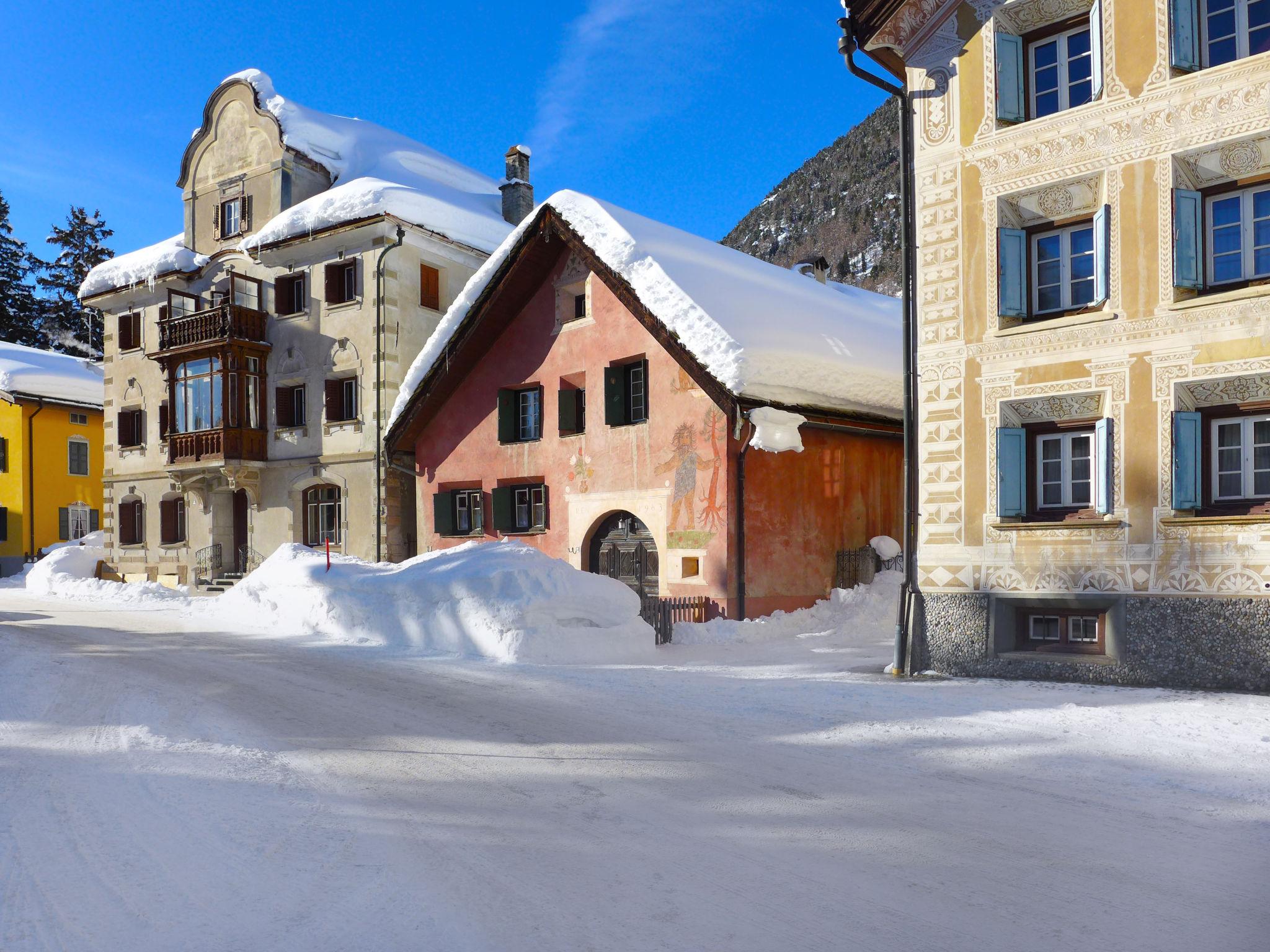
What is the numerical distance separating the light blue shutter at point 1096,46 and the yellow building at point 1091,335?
2 cm

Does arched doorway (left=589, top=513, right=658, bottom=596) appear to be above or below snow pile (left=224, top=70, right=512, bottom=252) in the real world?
below

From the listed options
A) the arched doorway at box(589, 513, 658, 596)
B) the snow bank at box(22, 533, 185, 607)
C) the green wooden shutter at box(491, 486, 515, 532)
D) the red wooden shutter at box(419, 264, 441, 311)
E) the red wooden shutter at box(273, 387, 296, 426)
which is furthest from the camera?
the red wooden shutter at box(273, 387, 296, 426)

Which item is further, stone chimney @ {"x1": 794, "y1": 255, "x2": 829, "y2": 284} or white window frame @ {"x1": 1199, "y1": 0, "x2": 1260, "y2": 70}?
stone chimney @ {"x1": 794, "y1": 255, "x2": 829, "y2": 284}

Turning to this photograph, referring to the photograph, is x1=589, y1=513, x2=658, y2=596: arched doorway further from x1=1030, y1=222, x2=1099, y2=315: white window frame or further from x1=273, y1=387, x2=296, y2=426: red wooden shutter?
x1=273, y1=387, x2=296, y2=426: red wooden shutter

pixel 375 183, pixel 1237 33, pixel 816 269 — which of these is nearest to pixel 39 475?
pixel 375 183

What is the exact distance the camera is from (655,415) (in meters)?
18.1

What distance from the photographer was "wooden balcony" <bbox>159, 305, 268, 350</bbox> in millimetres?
26828

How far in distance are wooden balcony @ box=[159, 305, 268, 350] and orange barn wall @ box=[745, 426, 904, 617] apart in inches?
663

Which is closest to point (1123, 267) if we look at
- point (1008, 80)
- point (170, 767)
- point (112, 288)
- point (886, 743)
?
point (1008, 80)

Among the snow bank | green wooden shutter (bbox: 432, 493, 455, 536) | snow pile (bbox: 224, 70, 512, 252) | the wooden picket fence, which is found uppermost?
snow pile (bbox: 224, 70, 512, 252)

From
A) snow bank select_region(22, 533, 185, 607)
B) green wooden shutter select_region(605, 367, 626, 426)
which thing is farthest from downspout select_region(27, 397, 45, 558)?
green wooden shutter select_region(605, 367, 626, 426)

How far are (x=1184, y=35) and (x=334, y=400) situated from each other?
21.2 meters

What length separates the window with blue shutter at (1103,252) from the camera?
37.6 feet

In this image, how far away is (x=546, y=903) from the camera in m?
4.41
